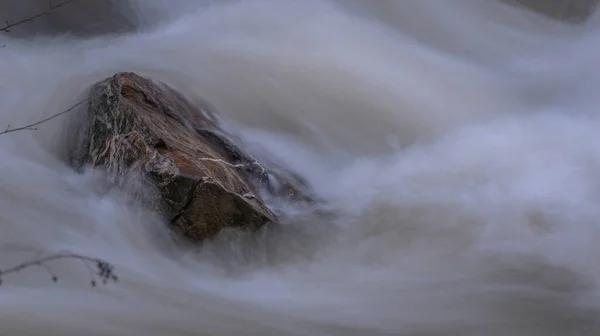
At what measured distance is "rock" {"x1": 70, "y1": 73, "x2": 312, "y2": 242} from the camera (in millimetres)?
3855

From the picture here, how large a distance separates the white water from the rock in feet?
0.42

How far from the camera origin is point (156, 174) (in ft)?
12.7

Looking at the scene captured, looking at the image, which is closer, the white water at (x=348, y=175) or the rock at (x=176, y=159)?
the white water at (x=348, y=175)

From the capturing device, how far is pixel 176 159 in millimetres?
3963

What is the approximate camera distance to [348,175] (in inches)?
202

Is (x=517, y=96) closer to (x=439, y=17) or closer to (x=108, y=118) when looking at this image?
(x=439, y=17)

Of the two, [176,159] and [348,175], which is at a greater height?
[348,175]

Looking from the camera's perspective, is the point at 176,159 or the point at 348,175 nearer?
the point at 176,159

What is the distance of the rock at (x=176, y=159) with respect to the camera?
152 inches

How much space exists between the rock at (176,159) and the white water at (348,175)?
13cm

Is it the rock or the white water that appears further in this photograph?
the rock

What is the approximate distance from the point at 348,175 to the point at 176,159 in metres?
A: 1.51

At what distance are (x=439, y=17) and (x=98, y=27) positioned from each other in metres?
3.28

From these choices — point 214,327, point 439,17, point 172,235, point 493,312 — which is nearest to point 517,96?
point 439,17
